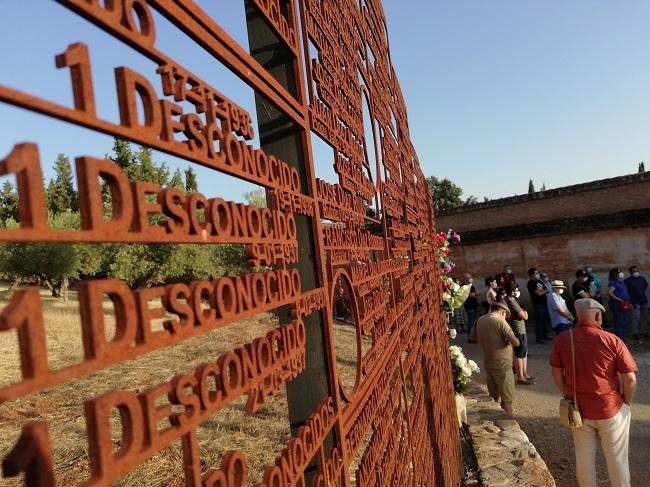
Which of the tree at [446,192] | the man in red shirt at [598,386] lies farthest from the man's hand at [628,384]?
the tree at [446,192]

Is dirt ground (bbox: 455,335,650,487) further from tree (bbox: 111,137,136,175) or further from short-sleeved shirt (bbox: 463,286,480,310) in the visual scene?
tree (bbox: 111,137,136,175)

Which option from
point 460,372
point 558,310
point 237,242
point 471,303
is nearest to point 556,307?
point 558,310

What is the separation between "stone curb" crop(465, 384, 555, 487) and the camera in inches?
157

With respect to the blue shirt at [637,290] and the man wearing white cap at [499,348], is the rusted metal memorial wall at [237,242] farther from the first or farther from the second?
the blue shirt at [637,290]

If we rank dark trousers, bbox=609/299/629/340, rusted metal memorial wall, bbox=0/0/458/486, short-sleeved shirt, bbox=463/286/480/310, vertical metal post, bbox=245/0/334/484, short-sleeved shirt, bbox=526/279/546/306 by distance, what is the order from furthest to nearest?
short-sleeved shirt, bbox=463/286/480/310 < short-sleeved shirt, bbox=526/279/546/306 < dark trousers, bbox=609/299/629/340 < vertical metal post, bbox=245/0/334/484 < rusted metal memorial wall, bbox=0/0/458/486

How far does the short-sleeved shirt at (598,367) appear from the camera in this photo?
12.8 feet

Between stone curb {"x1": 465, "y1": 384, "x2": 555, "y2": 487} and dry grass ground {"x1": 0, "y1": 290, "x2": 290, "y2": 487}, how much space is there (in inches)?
73.2

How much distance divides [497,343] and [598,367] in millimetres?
2235

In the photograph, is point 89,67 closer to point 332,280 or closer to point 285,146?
point 285,146

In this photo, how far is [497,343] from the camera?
20.2 feet

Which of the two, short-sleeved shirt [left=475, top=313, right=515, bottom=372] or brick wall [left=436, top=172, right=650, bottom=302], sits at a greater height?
brick wall [left=436, top=172, right=650, bottom=302]

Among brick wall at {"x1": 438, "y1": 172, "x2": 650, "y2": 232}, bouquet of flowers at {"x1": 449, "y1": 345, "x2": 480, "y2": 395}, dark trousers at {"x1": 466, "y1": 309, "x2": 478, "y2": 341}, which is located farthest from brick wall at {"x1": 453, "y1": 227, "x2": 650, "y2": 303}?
bouquet of flowers at {"x1": 449, "y1": 345, "x2": 480, "y2": 395}

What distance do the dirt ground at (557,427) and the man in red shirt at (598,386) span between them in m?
0.98

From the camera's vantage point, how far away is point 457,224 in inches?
693
